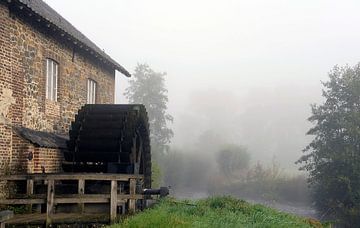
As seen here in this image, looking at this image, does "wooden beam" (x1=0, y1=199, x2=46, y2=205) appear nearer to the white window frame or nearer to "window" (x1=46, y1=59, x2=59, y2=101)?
"window" (x1=46, y1=59, x2=59, y2=101)

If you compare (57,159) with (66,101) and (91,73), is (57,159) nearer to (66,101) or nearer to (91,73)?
(66,101)

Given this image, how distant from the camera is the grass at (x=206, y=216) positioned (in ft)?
25.4

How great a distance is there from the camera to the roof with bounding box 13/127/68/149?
1048cm

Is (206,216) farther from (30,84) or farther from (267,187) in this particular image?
(267,187)

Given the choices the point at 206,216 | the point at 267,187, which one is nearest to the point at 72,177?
the point at 206,216

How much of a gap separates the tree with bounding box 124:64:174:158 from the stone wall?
101 feet

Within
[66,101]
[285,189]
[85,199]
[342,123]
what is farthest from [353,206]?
[85,199]

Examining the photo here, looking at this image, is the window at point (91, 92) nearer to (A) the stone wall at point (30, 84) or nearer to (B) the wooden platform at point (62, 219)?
(A) the stone wall at point (30, 84)

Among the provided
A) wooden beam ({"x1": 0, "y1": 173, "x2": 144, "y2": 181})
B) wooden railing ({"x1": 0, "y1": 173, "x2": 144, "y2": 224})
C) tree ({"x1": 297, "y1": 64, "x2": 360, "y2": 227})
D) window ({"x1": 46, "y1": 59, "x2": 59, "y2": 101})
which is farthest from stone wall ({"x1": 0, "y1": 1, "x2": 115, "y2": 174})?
tree ({"x1": 297, "y1": 64, "x2": 360, "y2": 227})

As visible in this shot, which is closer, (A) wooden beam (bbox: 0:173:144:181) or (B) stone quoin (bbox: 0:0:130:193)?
(A) wooden beam (bbox: 0:173:144:181)

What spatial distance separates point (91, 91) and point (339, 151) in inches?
671

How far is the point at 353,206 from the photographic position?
2503 cm

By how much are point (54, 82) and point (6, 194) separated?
4364 mm

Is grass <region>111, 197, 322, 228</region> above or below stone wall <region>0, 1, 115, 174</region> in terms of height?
below
